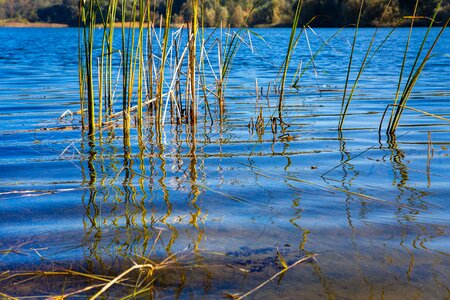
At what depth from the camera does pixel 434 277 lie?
1.44 meters

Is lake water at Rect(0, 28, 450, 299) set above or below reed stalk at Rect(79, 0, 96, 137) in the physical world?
below

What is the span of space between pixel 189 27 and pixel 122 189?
1341 millimetres

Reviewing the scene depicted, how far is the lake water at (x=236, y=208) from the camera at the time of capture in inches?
57.4

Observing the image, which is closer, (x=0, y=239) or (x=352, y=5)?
(x=0, y=239)

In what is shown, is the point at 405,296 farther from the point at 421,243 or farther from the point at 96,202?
the point at 96,202

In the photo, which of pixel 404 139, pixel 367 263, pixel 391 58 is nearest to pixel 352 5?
pixel 391 58

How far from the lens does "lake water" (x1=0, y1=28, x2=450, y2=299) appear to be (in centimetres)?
146

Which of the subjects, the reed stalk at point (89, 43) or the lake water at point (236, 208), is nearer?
the lake water at point (236, 208)

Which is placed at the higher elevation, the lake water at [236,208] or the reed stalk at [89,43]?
the reed stalk at [89,43]

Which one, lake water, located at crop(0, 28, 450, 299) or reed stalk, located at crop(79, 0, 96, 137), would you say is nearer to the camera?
lake water, located at crop(0, 28, 450, 299)

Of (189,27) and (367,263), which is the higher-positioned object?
(189,27)

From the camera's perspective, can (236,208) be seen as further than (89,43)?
No

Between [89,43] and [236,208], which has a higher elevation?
[89,43]

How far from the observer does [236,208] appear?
6.68 ft
